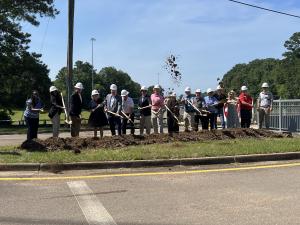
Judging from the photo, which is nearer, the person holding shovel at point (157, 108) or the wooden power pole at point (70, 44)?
the person holding shovel at point (157, 108)

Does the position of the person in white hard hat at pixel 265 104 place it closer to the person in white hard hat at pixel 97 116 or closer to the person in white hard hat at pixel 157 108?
the person in white hard hat at pixel 157 108

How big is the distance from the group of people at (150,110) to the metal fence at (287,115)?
3.13 ft

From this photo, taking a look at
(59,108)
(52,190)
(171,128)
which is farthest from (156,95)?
(52,190)

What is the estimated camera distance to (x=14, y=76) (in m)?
39.8

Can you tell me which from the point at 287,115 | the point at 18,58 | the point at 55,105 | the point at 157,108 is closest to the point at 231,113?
the point at 287,115

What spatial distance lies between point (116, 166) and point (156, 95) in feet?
18.1

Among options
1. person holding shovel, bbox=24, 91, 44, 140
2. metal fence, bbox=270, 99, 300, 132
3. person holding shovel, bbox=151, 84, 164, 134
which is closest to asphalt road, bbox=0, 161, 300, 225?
person holding shovel, bbox=24, 91, 44, 140

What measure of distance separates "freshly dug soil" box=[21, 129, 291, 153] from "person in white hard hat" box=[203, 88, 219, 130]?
185cm

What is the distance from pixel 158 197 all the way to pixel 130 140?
493 centimetres

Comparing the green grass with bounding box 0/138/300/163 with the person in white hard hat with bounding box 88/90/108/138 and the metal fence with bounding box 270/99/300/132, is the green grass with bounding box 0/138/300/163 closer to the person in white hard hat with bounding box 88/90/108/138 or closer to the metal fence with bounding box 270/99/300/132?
the person in white hard hat with bounding box 88/90/108/138

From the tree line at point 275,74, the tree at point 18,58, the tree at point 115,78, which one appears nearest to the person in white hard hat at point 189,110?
the tree at point 18,58

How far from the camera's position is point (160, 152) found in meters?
11.2

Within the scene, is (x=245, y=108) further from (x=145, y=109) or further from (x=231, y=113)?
(x=145, y=109)

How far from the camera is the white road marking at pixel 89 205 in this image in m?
6.36
